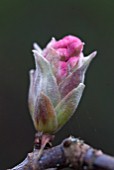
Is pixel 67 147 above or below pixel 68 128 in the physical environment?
above

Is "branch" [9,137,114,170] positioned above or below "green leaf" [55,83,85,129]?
below

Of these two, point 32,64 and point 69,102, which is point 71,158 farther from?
point 32,64

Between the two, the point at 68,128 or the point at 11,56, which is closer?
the point at 68,128

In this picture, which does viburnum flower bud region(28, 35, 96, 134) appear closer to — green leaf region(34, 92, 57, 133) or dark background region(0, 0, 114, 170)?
green leaf region(34, 92, 57, 133)

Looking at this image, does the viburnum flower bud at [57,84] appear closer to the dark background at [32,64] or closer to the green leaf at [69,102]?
the green leaf at [69,102]

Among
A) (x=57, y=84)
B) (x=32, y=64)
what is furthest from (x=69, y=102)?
(x=32, y=64)

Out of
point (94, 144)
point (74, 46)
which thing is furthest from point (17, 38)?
point (74, 46)

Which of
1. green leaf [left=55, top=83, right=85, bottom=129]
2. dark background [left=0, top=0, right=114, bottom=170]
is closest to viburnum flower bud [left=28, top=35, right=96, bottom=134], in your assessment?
green leaf [left=55, top=83, right=85, bottom=129]

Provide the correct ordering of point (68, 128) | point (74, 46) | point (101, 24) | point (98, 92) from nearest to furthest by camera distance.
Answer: point (74, 46)
point (68, 128)
point (98, 92)
point (101, 24)

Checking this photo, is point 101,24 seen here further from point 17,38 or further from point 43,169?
point 43,169
